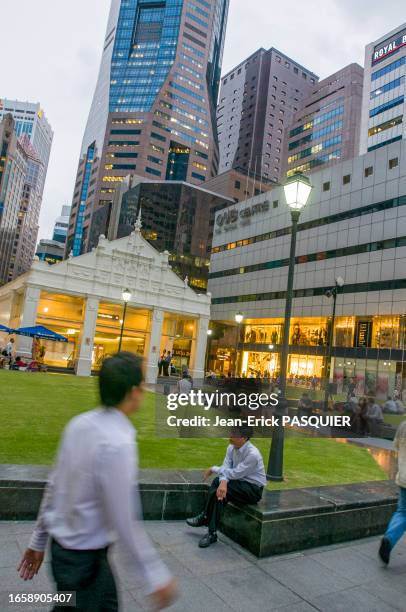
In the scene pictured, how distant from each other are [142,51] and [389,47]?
298 feet

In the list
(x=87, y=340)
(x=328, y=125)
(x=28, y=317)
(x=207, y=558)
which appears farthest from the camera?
(x=328, y=125)

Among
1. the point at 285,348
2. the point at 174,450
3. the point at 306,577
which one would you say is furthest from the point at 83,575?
the point at 174,450

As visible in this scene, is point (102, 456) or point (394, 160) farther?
point (394, 160)

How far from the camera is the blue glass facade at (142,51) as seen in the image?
128 m

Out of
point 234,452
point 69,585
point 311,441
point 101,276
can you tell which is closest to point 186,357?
point 101,276

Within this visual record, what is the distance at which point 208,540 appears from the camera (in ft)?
16.0

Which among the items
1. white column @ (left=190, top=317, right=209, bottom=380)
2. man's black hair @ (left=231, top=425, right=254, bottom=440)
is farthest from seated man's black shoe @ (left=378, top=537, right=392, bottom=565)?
white column @ (left=190, top=317, right=209, bottom=380)

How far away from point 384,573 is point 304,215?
48.1m

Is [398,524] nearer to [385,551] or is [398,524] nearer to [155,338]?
[385,551]

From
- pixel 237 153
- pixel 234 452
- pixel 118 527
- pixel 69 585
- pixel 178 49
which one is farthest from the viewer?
pixel 237 153

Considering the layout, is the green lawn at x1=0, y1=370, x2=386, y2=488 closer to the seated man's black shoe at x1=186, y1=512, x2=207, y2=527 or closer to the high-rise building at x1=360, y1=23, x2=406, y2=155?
the seated man's black shoe at x1=186, y1=512, x2=207, y2=527

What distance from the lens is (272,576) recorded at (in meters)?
4.31

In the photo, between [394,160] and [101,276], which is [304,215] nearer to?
[394,160]

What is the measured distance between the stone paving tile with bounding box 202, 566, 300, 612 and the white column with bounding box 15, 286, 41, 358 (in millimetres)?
32412
